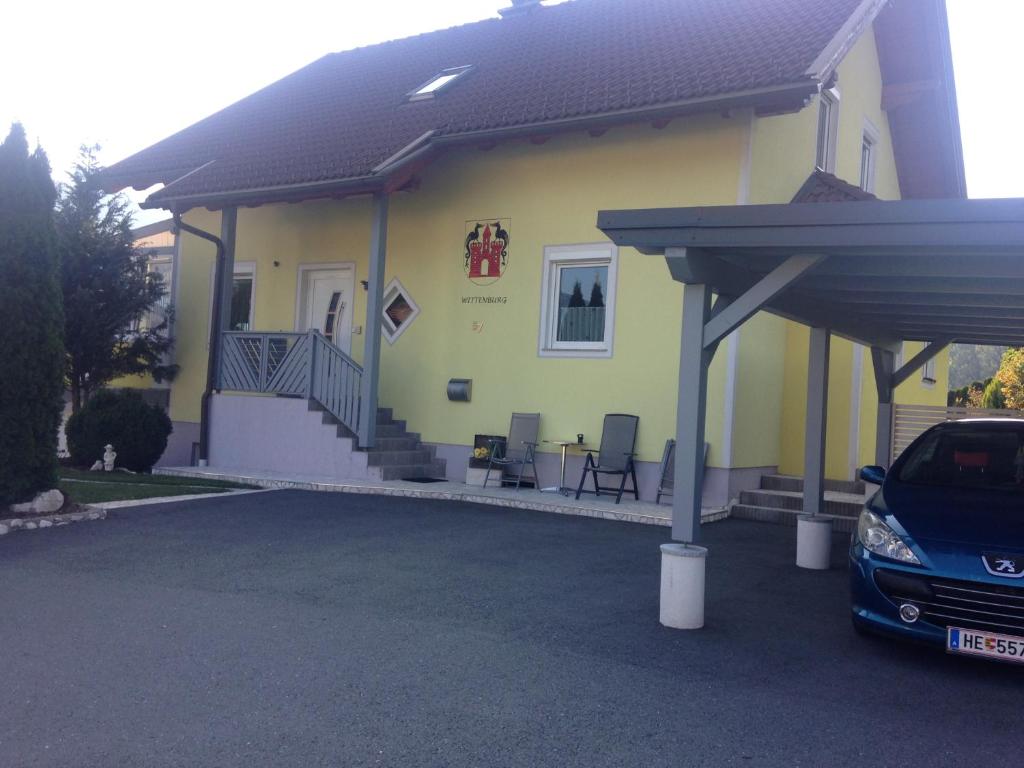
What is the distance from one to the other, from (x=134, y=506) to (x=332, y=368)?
3.76 meters

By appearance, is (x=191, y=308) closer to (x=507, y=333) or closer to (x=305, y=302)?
(x=305, y=302)

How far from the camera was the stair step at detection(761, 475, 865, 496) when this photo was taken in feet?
38.4

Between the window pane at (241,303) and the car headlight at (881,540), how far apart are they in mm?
12123

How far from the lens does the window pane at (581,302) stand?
12.1 metres

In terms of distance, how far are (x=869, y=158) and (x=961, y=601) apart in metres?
12.4

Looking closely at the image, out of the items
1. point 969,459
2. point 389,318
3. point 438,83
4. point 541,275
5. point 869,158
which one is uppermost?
point 438,83

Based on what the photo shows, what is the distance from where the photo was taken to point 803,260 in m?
5.64

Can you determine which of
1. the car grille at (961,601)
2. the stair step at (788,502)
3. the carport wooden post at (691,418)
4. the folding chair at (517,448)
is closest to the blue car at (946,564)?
the car grille at (961,601)

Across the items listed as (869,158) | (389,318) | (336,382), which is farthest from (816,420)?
(869,158)

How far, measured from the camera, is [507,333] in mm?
12773

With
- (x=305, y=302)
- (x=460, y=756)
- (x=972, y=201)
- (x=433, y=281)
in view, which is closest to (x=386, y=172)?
(x=433, y=281)

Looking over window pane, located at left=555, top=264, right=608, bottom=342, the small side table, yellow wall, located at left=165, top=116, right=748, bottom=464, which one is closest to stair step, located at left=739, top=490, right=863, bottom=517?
yellow wall, located at left=165, top=116, right=748, bottom=464

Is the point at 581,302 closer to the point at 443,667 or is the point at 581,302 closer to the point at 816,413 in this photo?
the point at 816,413

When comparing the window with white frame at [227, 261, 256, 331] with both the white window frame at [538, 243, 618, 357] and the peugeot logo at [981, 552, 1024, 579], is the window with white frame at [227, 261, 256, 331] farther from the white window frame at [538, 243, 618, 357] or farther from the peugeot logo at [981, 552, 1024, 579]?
the peugeot logo at [981, 552, 1024, 579]
